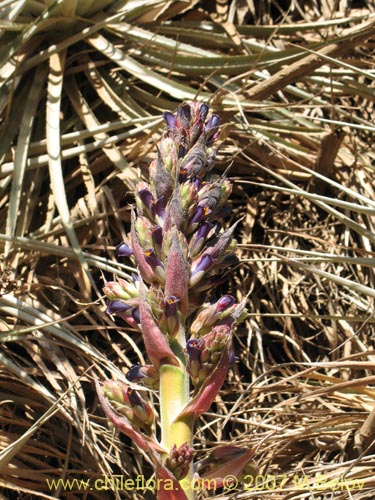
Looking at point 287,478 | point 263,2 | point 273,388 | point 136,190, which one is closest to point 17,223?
point 136,190

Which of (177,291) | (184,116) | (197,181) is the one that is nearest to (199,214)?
(197,181)

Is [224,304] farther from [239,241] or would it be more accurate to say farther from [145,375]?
[239,241]

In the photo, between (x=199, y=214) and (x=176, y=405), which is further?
(x=199, y=214)

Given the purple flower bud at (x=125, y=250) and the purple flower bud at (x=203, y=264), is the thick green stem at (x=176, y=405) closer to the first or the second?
the purple flower bud at (x=203, y=264)

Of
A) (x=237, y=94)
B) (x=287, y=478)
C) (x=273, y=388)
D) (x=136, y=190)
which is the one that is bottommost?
(x=287, y=478)

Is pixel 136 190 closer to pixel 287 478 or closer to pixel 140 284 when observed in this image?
pixel 140 284

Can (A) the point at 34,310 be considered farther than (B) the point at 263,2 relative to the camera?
No
